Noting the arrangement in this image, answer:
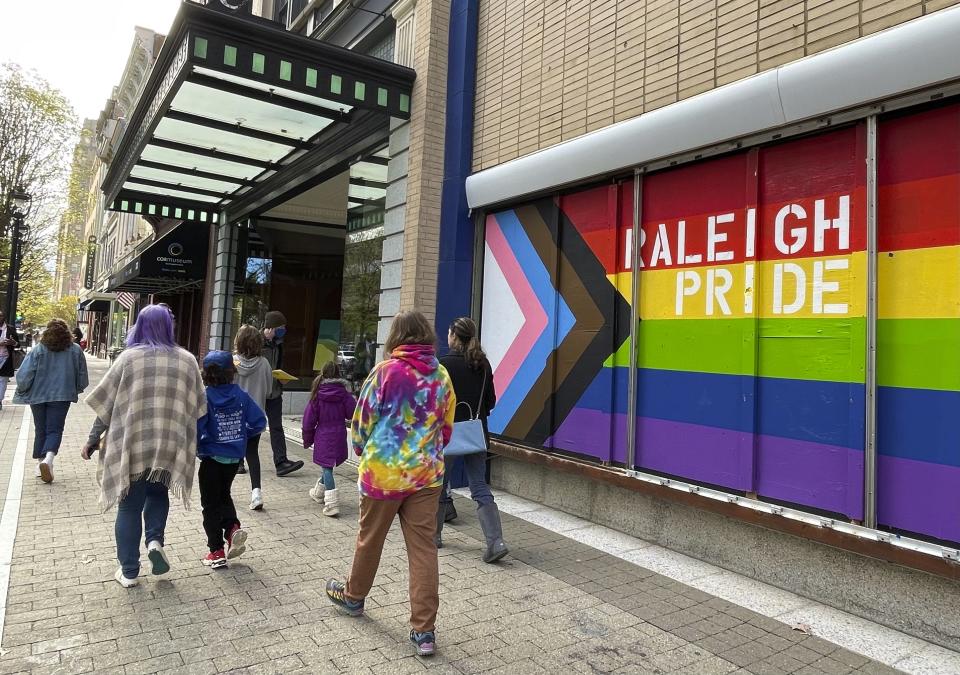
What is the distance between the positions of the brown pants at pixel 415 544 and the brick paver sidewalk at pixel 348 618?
9.3 inches

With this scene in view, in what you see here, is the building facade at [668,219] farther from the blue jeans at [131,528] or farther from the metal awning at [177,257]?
the metal awning at [177,257]

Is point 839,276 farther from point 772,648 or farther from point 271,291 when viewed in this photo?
point 271,291

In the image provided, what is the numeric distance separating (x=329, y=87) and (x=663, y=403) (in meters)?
5.31

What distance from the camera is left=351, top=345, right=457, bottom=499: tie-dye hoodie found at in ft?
10.2

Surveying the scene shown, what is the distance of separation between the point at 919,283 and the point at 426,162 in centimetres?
527

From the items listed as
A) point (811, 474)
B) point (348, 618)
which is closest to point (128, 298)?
point (348, 618)

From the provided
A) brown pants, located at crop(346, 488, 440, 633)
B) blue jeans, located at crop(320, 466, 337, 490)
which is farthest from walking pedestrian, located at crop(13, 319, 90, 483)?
brown pants, located at crop(346, 488, 440, 633)

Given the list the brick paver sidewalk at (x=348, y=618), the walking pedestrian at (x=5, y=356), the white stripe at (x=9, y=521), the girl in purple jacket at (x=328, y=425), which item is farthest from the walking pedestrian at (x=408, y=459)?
the walking pedestrian at (x=5, y=356)

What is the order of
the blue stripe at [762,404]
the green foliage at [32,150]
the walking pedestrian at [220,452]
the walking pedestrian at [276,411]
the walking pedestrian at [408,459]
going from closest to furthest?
1. the walking pedestrian at [408,459]
2. the blue stripe at [762,404]
3. the walking pedestrian at [220,452]
4. the walking pedestrian at [276,411]
5. the green foliage at [32,150]

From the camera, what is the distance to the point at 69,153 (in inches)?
846

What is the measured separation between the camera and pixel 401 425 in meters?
3.15

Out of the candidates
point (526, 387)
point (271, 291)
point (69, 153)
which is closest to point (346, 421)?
point (526, 387)

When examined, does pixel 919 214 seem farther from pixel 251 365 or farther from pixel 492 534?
pixel 251 365

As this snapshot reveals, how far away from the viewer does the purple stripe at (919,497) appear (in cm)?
343
